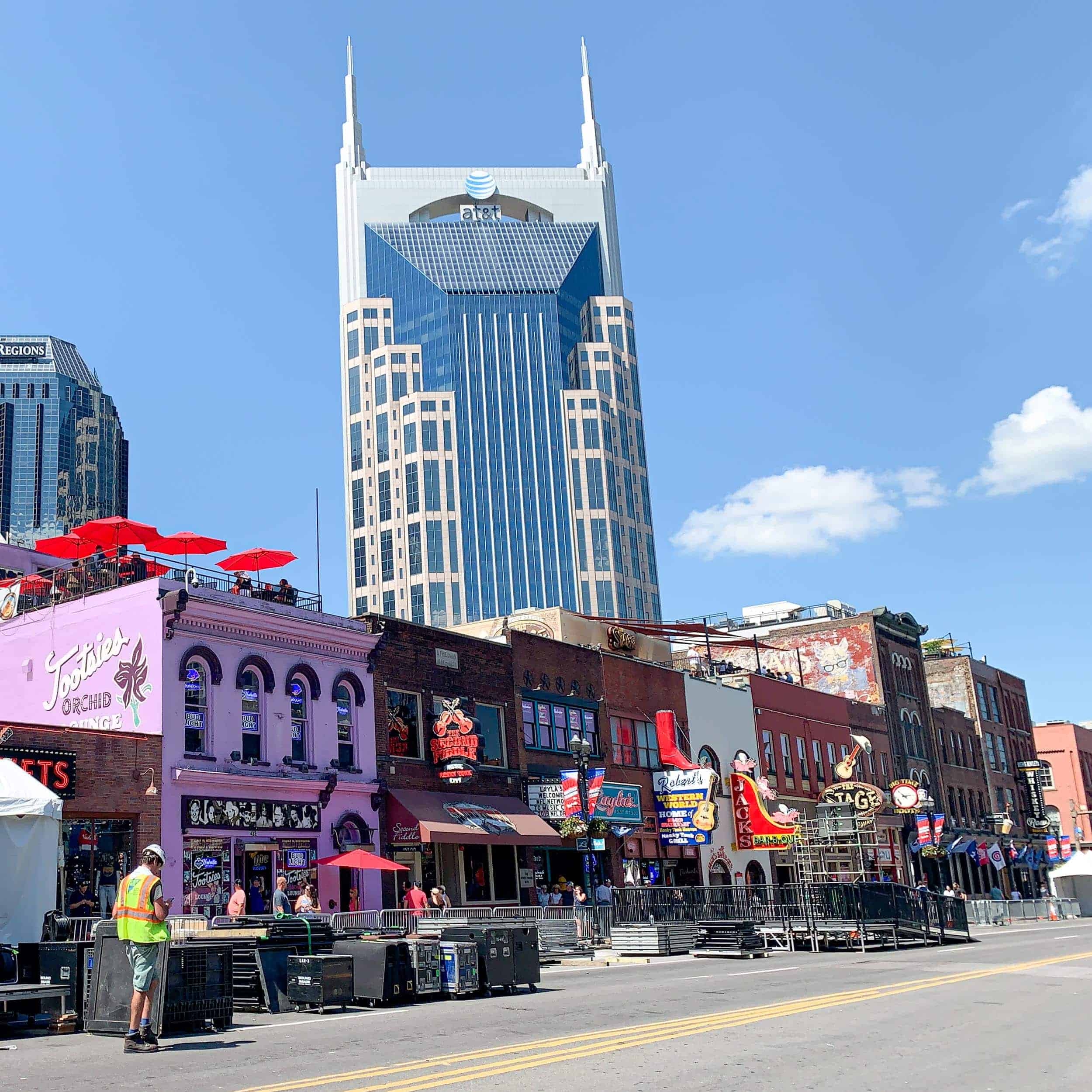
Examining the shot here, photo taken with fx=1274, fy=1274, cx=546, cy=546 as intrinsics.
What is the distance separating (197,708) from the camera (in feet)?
96.2

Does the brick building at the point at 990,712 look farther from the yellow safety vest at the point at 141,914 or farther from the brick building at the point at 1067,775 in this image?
the yellow safety vest at the point at 141,914

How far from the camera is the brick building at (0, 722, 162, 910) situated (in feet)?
84.2

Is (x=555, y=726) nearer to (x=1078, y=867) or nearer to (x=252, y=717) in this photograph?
(x=252, y=717)

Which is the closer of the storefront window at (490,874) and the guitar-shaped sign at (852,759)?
the storefront window at (490,874)

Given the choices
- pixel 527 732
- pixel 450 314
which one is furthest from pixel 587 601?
pixel 527 732

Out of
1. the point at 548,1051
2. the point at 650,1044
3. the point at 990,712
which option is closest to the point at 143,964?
the point at 548,1051

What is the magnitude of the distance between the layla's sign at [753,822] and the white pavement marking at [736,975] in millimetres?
23292

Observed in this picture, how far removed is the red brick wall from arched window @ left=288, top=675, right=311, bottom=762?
171 inches

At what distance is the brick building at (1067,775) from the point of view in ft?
318

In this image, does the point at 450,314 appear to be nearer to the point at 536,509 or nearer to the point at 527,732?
the point at 536,509

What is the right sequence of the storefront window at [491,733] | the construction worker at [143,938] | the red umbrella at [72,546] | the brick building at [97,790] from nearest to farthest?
the construction worker at [143,938]
the brick building at [97,790]
the red umbrella at [72,546]
the storefront window at [491,733]

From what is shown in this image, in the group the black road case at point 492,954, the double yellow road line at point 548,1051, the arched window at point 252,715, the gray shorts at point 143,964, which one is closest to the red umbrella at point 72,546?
the arched window at point 252,715

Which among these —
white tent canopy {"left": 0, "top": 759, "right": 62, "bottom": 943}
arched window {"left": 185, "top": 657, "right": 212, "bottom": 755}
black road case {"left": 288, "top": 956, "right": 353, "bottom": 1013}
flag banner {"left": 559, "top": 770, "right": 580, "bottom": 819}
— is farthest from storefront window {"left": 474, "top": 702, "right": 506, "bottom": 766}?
black road case {"left": 288, "top": 956, "right": 353, "bottom": 1013}

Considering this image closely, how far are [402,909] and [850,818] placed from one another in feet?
54.5
